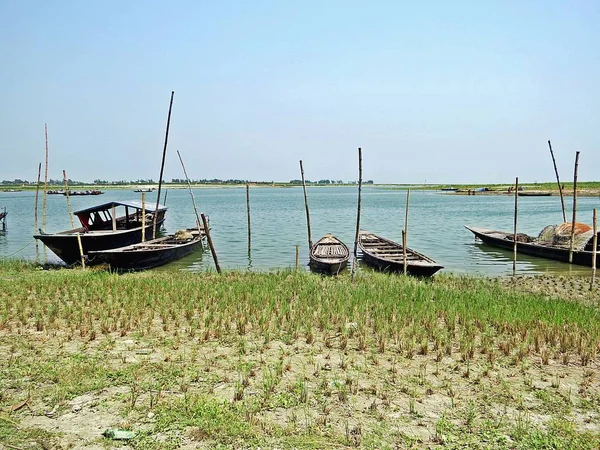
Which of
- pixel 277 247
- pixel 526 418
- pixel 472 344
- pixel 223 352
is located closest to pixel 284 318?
pixel 223 352

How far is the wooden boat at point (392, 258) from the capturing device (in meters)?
15.5

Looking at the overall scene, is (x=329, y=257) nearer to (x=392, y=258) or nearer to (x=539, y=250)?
(x=392, y=258)

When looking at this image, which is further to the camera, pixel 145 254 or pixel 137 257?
pixel 145 254

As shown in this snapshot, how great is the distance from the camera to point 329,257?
59.0ft

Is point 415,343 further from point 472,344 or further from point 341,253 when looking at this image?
point 341,253

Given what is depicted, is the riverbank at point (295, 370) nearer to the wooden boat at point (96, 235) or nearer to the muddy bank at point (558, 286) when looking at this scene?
the muddy bank at point (558, 286)

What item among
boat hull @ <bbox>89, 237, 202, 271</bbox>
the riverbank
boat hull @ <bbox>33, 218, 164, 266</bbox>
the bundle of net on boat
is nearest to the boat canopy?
boat hull @ <bbox>33, 218, 164, 266</bbox>

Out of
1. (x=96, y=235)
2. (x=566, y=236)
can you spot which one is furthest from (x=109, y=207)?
(x=566, y=236)

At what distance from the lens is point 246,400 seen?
17.6 feet

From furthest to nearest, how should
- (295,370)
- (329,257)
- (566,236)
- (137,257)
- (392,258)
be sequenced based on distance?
(566,236), (329,257), (392,258), (137,257), (295,370)

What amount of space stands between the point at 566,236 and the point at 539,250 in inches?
49.7

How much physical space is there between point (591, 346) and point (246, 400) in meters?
5.42

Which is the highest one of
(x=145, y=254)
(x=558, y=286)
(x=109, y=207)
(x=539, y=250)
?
(x=109, y=207)

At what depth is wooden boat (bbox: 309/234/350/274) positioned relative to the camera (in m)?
16.1
